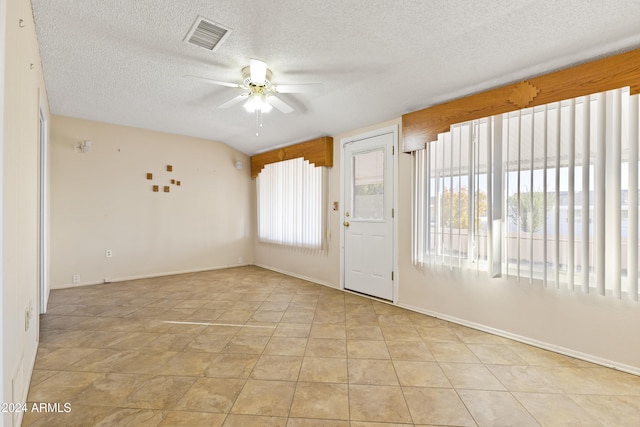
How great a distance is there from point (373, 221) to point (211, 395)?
2758mm

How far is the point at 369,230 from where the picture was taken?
3939 millimetres

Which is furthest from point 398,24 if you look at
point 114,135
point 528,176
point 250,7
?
point 114,135

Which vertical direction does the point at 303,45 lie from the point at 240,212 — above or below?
above

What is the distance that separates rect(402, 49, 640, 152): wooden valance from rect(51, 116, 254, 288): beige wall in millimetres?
3920

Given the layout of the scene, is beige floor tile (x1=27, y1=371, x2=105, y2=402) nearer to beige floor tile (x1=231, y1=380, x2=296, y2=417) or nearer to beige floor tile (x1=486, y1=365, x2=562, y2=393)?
beige floor tile (x1=231, y1=380, x2=296, y2=417)

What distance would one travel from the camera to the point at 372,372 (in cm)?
206

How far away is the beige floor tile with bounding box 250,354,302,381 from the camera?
200 centimetres

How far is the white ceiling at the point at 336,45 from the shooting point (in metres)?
1.94

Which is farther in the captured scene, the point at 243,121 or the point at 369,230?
the point at 243,121

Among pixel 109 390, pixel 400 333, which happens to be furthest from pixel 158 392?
pixel 400 333

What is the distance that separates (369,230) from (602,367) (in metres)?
2.51

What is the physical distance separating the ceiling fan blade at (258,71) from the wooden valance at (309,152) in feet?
6.20

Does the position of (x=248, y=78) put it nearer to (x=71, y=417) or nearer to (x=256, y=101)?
(x=256, y=101)

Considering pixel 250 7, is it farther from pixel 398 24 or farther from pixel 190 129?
pixel 190 129
